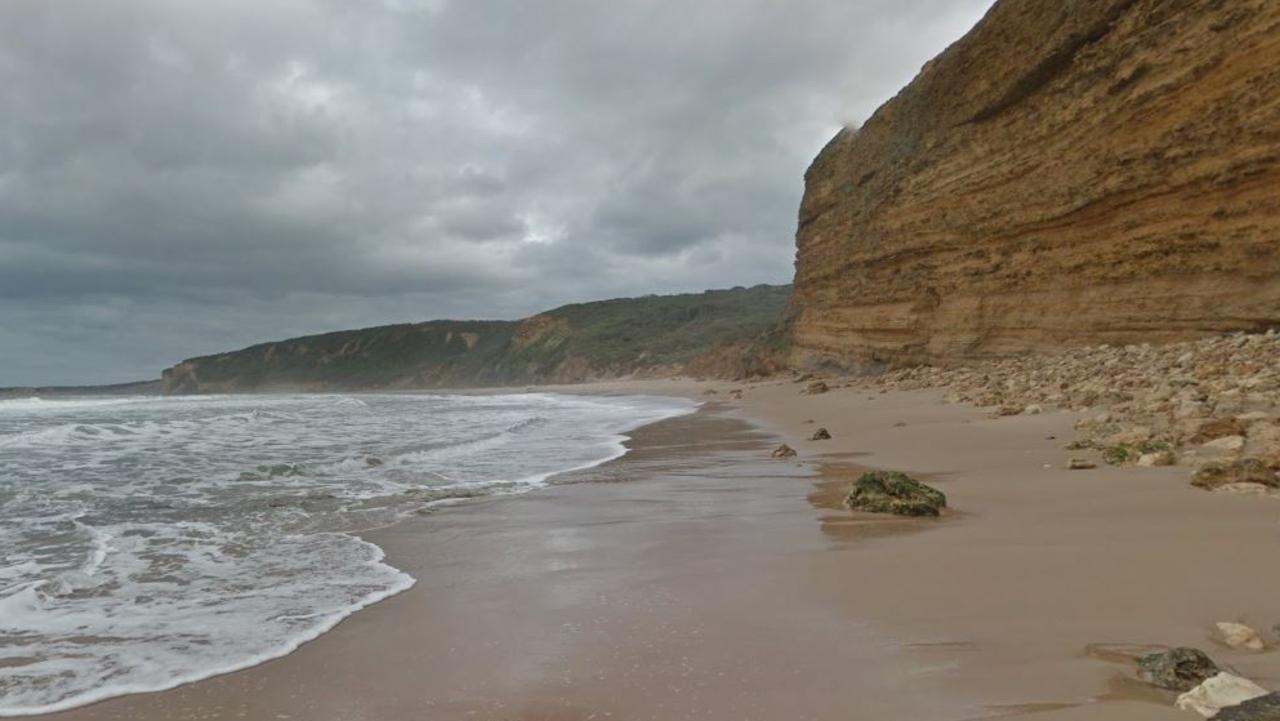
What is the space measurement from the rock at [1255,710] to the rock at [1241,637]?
60 centimetres

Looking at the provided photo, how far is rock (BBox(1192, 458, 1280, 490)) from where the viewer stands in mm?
4020

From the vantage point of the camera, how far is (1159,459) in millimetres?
5078

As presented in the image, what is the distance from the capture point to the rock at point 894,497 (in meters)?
4.62

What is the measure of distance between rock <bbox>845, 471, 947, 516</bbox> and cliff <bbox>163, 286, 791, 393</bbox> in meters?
29.1

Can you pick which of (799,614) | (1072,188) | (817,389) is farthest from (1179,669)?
(817,389)

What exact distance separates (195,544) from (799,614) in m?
4.34

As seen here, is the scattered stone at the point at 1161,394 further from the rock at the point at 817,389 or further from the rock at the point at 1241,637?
the rock at the point at 817,389

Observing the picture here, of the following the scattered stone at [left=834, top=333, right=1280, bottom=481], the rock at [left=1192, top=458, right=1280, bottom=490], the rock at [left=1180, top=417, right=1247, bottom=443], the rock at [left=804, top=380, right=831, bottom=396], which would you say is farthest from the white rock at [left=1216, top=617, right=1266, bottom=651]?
the rock at [left=804, top=380, right=831, bottom=396]

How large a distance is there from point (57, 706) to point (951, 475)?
19.7 feet

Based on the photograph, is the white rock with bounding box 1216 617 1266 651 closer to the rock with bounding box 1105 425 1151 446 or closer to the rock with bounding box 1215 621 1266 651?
the rock with bounding box 1215 621 1266 651

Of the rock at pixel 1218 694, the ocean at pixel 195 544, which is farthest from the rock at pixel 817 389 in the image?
the rock at pixel 1218 694

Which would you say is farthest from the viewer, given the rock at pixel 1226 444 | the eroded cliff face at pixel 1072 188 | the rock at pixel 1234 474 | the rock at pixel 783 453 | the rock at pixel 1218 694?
the eroded cliff face at pixel 1072 188

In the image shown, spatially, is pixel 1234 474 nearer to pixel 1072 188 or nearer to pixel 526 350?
pixel 1072 188

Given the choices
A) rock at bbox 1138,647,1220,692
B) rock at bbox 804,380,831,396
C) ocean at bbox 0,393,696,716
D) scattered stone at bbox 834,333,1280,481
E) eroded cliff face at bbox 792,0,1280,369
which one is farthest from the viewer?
rock at bbox 804,380,831,396
